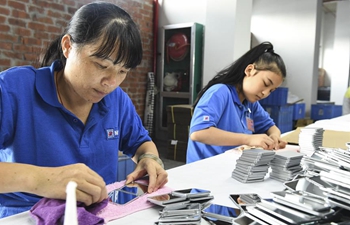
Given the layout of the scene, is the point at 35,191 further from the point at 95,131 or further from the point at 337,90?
the point at 337,90

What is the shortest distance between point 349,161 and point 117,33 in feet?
2.32

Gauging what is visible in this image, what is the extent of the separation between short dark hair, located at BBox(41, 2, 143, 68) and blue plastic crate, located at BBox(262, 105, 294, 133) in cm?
384

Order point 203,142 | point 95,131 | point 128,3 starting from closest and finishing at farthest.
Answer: point 95,131
point 203,142
point 128,3

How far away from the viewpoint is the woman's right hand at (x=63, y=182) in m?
0.72

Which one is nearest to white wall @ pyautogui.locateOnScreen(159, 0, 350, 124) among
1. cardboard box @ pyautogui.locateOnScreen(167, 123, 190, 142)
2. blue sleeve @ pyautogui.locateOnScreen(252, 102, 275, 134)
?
cardboard box @ pyautogui.locateOnScreen(167, 123, 190, 142)

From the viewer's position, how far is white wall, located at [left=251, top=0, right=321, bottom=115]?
531 centimetres

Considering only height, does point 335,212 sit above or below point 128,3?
below

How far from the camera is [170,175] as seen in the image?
117 cm

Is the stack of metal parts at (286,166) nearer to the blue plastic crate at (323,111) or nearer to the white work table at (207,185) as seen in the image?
the white work table at (207,185)

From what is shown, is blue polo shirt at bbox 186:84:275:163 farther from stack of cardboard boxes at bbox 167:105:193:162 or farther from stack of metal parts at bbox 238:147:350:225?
stack of cardboard boxes at bbox 167:105:193:162

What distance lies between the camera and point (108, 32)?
2.91 ft

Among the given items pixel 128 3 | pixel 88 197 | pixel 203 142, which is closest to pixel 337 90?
pixel 128 3

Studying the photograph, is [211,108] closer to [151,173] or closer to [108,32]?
[151,173]

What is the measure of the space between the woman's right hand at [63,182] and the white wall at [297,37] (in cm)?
537
